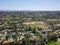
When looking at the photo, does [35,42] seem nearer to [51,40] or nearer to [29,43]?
[29,43]

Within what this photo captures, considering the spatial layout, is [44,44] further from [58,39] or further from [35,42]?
[58,39]

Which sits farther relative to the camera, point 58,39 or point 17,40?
point 58,39

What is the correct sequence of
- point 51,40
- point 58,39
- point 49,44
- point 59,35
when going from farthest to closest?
point 59,35 → point 58,39 → point 51,40 → point 49,44

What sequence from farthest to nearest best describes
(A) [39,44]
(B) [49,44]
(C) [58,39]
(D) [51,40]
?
(C) [58,39] → (D) [51,40] → (B) [49,44] → (A) [39,44]

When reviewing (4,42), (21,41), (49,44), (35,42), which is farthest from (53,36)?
(4,42)

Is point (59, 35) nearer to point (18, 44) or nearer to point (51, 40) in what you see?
point (51, 40)

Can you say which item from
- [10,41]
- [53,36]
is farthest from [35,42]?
[53,36]

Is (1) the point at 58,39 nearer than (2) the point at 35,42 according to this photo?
No

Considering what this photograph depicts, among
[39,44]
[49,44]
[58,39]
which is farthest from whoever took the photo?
[58,39]

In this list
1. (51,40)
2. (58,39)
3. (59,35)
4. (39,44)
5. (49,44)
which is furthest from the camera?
(59,35)
